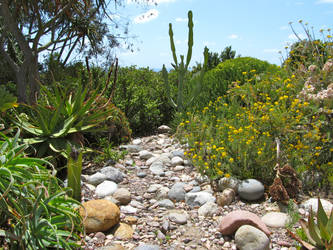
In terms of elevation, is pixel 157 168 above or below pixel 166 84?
below

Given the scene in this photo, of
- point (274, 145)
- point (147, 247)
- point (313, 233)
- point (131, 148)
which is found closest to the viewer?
point (313, 233)

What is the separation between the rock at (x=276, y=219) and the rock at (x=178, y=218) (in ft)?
2.67

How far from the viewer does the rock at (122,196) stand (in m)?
3.80

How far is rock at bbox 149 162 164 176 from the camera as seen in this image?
4754 millimetres

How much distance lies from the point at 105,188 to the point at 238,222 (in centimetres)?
173

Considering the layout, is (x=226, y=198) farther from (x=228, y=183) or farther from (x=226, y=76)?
(x=226, y=76)

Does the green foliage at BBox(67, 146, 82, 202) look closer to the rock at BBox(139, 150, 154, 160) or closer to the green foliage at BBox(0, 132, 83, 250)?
the green foliage at BBox(0, 132, 83, 250)

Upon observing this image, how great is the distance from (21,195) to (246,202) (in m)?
2.43

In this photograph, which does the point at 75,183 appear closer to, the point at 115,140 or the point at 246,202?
the point at 246,202

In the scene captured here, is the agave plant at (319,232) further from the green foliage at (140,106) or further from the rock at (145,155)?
the green foliage at (140,106)

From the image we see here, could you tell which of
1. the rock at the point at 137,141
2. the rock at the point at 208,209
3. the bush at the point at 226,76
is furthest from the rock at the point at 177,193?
the bush at the point at 226,76

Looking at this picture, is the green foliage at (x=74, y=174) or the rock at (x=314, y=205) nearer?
the green foliage at (x=74, y=174)

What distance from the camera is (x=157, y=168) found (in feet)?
16.0

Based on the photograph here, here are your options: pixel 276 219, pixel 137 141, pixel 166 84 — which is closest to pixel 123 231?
pixel 276 219
